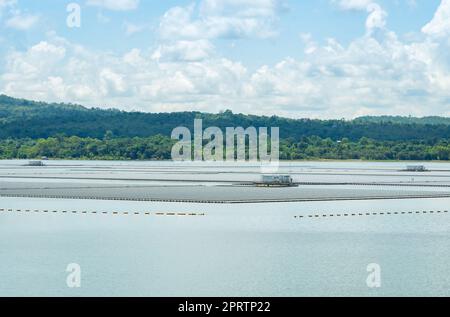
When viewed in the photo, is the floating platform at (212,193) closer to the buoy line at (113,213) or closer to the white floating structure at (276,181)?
the white floating structure at (276,181)

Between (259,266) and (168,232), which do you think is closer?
(259,266)

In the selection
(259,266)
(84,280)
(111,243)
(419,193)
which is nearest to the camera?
(84,280)

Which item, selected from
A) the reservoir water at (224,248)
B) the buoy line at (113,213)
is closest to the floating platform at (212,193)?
the reservoir water at (224,248)

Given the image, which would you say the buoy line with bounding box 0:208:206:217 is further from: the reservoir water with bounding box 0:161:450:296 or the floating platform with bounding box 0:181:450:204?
the floating platform with bounding box 0:181:450:204

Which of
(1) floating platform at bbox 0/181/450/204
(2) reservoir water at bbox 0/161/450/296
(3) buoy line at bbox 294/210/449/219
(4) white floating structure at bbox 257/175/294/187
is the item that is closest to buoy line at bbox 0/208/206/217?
(2) reservoir water at bbox 0/161/450/296

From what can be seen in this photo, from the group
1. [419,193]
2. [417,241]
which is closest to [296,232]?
[417,241]

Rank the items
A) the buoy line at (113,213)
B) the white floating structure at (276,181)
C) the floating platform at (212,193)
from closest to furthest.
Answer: the buoy line at (113,213) < the floating platform at (212,193) < the white floating structure at (276,181)

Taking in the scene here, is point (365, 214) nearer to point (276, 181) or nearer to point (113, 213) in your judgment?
point (113, 213)
